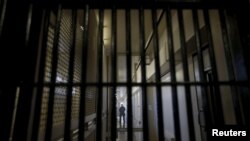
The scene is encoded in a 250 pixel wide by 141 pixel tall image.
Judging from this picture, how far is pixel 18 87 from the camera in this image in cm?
86

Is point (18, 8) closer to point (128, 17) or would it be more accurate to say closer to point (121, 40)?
point (128, 17)

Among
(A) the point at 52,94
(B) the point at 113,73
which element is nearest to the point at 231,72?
(B) the point at 113,73

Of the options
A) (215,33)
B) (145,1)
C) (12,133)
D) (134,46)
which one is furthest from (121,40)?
(12,133)

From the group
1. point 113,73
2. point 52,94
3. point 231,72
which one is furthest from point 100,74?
point 231,72

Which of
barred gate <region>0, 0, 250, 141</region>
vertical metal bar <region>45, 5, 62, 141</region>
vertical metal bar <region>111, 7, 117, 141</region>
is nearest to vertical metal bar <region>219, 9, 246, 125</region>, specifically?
barred gate <region>0, 0, 250, 141</region>

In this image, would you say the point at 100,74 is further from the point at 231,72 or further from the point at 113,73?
the point at 231,72

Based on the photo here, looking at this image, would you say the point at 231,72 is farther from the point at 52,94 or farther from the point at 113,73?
the point at 52,94

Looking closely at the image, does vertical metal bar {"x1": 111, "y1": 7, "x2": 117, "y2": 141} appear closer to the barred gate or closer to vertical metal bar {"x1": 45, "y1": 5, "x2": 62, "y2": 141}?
the barred gate

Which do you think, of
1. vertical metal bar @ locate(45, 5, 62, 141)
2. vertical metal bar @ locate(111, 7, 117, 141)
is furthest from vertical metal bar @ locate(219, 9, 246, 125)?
vertical metal bar @ locate(45, 5, 62, 141)

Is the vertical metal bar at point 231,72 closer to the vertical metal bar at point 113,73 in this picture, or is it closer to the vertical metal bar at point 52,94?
the vertical metal bar at point 113,73

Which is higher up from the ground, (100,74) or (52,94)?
(100,74)

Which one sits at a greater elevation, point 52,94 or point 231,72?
point 231,72

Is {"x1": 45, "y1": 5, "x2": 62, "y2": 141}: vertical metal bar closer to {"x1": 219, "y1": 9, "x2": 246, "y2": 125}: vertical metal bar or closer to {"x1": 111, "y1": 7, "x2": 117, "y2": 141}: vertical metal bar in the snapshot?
{"x1": 111, "y1": 7, "x2": 117, "y2": 141}: vertical metal bar

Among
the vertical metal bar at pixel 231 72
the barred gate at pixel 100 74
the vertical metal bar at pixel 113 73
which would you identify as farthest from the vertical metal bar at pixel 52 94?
the vertical metal bar at pixel 231 72
